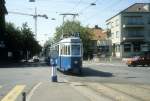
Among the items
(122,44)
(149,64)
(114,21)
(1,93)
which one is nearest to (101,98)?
(1,93)

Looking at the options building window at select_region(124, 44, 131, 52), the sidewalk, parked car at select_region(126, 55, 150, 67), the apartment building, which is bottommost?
the sidewalk

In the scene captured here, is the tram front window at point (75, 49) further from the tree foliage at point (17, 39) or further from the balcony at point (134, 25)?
the balcony at point (134, 25)

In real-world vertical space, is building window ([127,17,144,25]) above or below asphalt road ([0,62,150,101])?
above

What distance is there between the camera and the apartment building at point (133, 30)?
97.7 m

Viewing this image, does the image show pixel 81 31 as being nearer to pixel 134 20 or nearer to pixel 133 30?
pixel 133 30

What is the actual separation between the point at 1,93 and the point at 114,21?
278 feet

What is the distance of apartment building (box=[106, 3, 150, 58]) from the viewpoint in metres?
97.7

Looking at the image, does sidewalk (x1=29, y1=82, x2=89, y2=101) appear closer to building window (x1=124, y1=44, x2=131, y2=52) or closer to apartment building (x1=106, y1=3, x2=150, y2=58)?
apartment building (x1=106, y1=3, x2=150, y2=58)

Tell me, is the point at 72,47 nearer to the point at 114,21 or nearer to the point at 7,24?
the point at 7,24

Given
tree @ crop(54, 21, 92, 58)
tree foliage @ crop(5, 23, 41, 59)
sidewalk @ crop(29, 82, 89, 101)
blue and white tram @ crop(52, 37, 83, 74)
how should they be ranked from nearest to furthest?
sidewalk @ crop(29, 82, 89, 101) → blue and white tram @ crop(52, 37, 83, 74) → tree foliage @ crop(5, 23, 41, 59) → tree @ crop(54, 21, 92, 58)

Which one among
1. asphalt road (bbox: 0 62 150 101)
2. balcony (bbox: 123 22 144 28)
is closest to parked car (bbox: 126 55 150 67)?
asphalt road (bbox: 0 62 150 101)

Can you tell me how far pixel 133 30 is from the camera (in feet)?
327

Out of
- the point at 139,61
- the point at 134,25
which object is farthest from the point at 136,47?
the point at 139,61

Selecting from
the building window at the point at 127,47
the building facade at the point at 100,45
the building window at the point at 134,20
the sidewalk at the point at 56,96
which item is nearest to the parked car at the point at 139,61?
the building window at the point at 127,47
